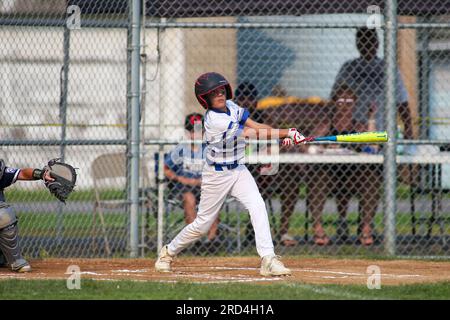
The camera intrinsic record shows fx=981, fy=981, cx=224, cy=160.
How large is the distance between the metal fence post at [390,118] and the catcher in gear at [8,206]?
3582 millimetres

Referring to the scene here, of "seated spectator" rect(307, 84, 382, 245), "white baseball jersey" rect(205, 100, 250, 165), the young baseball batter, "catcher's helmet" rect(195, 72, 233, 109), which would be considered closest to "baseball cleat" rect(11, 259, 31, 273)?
the young baseball batter

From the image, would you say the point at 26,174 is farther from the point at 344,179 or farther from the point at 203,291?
the point at 344,179

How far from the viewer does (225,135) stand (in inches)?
341

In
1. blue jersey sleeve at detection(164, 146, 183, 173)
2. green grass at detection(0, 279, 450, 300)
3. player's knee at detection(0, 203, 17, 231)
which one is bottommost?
green grass at detection(0, 279, 450, 300)

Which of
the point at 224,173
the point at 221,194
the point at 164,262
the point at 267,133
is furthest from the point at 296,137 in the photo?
the point at 164,262

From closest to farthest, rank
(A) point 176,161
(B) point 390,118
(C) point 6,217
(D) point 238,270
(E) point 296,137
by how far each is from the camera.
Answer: (E) point 296,137 → (C) point 6,217 → (D) point 238,270 → (B) point 390,118 → (A) point 176,161

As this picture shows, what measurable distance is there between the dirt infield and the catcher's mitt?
0.75 metres

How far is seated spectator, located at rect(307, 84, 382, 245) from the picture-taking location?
1151cm

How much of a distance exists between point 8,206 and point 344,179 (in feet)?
14.8

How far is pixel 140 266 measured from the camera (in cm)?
962

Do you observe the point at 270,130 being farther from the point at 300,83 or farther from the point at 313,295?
the point at 300,83

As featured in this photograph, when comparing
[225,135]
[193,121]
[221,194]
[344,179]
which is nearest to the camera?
[225,135]

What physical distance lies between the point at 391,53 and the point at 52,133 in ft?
26.9

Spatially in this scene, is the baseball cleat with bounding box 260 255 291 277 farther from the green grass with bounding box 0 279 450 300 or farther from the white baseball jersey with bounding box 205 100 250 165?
the white baseball jersey with bounding box 205 100 250 165
